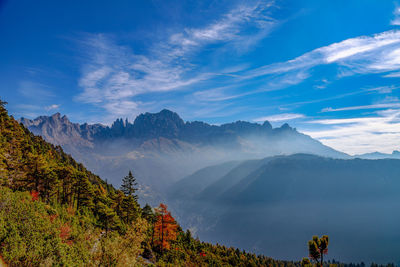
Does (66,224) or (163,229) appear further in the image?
(163,229)

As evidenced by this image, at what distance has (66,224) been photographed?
37.4m

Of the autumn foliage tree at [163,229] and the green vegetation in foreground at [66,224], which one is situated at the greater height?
the green vegetation in foreground at [66,224]

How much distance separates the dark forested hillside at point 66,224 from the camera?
925 inches

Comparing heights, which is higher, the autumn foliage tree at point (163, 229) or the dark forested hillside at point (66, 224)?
the dark forested hillside at point (66, 224)

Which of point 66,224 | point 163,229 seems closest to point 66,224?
point 66,224

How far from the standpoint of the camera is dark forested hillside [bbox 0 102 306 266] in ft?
77.1

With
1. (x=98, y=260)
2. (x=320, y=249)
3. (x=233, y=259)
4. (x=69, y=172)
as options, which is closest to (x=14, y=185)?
(x=69, y=172)

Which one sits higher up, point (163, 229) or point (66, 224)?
point (66, 224)

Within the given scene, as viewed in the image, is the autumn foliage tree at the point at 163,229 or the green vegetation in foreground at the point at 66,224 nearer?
the green vegetation in foreground at the point at 66,224

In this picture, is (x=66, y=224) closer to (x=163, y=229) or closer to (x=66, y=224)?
(x=66, y=224)

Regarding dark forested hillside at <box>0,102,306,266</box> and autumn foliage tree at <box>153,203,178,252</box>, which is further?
autumn foliage tree at <box>153,203,178,252</box>

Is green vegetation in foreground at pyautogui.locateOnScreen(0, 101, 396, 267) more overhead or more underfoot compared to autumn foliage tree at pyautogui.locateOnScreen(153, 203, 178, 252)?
more overhead

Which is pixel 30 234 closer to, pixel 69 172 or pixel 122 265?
pixel 122 265

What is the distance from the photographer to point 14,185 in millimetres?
46438
